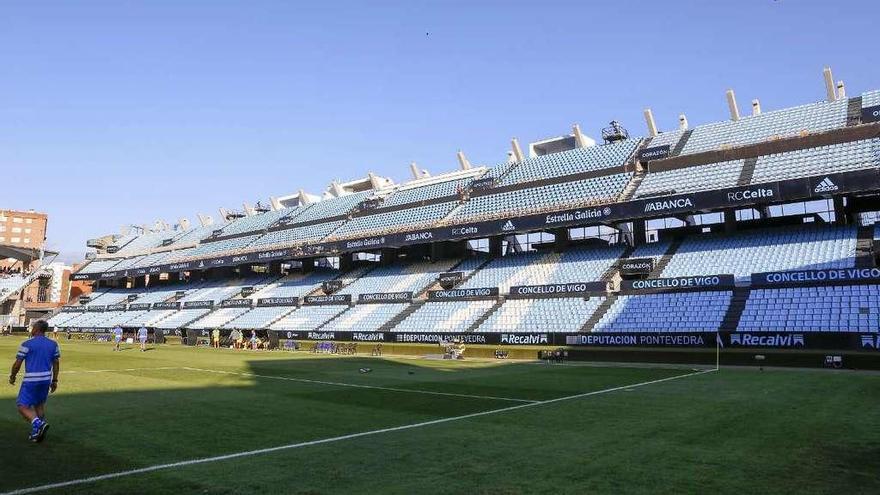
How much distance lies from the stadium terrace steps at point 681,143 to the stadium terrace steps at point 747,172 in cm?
521

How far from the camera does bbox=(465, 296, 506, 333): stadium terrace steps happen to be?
3362 cm

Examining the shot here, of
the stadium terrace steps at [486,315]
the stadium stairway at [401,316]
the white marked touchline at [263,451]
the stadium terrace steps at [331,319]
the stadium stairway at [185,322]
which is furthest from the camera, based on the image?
the stadium stairway at [185,322]

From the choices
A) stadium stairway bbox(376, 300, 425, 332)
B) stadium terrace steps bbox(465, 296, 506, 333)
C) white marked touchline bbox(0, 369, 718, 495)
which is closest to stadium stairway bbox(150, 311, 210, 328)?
stadium stairway bbox(376, 300, 425, 332)

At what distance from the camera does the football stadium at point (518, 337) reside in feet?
25.5

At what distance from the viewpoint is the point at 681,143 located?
4103 centimetres

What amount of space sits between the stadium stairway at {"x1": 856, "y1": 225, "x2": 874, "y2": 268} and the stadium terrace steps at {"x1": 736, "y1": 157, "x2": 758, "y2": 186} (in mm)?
5800

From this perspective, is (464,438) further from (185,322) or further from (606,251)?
(185,322)

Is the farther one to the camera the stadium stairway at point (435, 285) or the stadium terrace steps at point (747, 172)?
the stadium stairway at point (435, 285)

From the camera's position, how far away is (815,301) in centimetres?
2566

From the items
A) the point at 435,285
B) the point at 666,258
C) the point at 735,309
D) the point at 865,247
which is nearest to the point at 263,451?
the point at 735,309

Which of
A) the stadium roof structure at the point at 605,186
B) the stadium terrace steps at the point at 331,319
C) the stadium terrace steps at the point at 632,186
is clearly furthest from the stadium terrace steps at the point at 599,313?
the stadium terrace steps at the point at 331,319

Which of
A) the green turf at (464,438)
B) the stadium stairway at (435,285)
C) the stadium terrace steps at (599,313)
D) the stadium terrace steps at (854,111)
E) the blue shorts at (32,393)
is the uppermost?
the stadium terrace steps at (854,111)

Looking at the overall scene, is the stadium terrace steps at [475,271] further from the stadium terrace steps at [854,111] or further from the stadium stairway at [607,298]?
the stadium terrace steps at [854,111]

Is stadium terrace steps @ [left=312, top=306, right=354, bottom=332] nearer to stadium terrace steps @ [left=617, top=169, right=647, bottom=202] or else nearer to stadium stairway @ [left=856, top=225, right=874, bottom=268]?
stadium terrace steps @ [left=617, top=169, right=647, bottom=202]
